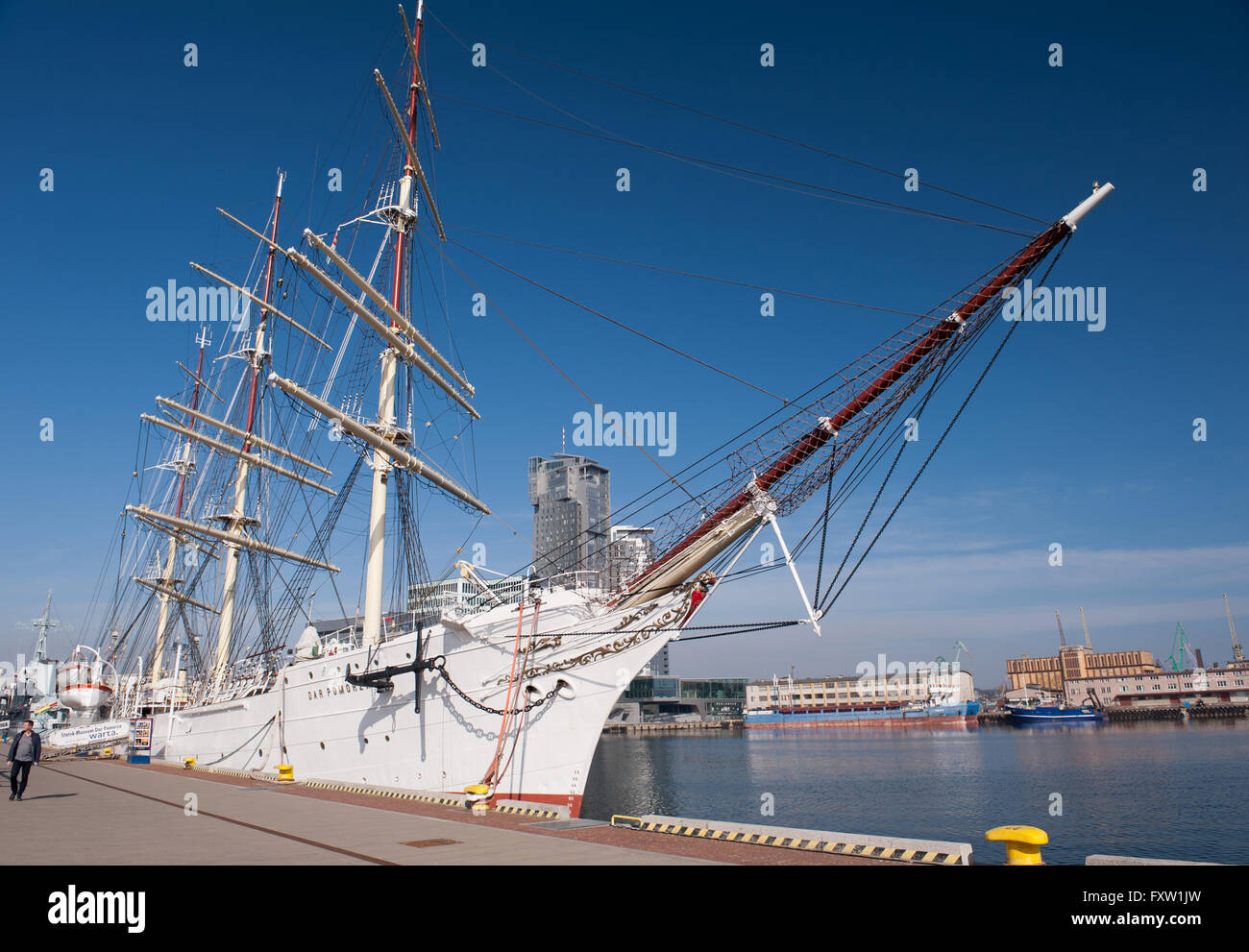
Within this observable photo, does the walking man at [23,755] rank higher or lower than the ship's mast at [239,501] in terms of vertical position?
lower

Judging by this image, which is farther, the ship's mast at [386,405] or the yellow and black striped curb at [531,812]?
the ship's mast at [386,405]

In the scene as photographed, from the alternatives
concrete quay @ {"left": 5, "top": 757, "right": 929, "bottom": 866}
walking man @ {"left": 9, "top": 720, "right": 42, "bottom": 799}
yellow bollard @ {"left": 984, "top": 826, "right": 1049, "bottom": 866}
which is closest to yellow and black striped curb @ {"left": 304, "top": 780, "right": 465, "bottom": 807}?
concrete quay @ {"left": 5, "top": 757, "right": 929, "bottom": 866}

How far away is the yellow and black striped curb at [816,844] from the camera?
8148 mm

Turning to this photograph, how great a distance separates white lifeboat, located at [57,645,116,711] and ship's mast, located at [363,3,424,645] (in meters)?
33.9

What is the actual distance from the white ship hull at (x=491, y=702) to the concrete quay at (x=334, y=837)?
2442mm

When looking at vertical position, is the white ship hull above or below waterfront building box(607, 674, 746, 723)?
above

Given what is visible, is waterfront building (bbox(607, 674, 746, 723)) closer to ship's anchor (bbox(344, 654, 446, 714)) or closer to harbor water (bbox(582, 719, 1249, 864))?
harbor water (bbox(582, 719, 1249, 864))

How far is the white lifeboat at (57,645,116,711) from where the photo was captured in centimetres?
4472

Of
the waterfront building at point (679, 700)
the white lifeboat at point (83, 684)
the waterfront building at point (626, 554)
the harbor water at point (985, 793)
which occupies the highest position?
the waterfront building at point (626, 554)

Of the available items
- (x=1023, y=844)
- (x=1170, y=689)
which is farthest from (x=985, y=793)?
(x=1170, y=689)

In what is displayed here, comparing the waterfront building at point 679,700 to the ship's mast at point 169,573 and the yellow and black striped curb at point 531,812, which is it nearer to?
the ship's mast at point 169,573

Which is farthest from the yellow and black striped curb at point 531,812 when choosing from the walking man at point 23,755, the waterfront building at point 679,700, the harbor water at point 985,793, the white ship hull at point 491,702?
the waterfront building at point 679,700
